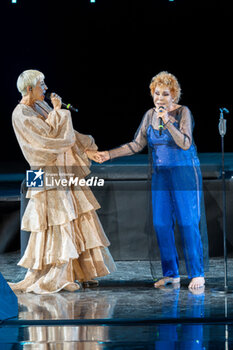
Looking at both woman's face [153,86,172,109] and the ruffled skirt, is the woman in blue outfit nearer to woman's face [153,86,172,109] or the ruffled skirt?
woman's face [153,86,172,109]

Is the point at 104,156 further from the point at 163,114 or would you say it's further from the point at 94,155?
the point at 163,114

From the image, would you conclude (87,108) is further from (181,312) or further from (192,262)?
(181,312)

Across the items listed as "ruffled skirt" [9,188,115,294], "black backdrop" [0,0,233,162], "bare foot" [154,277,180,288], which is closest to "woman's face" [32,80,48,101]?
"ruffled skirt" [9,188,115,294]

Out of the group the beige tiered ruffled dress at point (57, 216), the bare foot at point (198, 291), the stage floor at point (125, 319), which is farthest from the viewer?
the beige tiered ruffled dress at point (57, 216)

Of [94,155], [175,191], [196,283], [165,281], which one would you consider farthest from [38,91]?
[196,283]

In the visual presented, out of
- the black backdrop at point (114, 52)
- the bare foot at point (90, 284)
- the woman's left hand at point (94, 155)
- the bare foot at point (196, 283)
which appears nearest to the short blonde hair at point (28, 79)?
the woman's left hand at point (94, 155)

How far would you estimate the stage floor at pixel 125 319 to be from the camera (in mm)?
4336

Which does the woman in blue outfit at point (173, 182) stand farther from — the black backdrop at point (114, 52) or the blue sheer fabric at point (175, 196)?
the black backdrop at point (114, 52)

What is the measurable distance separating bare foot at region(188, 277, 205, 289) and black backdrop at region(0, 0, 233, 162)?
291 cm

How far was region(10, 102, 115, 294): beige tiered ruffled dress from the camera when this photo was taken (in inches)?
226

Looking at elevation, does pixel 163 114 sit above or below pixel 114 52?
below

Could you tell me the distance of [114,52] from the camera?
27.0 ft

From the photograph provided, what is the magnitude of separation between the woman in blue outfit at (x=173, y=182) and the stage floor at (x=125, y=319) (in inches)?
10.8

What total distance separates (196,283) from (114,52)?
316cm
